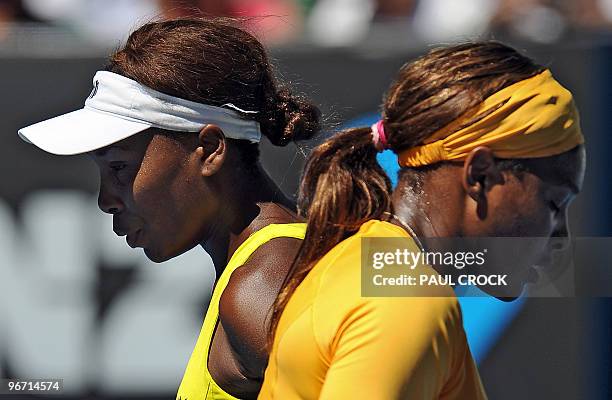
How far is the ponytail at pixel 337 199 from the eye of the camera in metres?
1.31

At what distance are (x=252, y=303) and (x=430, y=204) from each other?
1.17 ft

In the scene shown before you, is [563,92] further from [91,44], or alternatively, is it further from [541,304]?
[91,44]

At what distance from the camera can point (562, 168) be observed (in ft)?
4.28

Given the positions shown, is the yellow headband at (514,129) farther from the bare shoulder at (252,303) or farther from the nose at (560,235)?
the bare shoulder at (252,303)

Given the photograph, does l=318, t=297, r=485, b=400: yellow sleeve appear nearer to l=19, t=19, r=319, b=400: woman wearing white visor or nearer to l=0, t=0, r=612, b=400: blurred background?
l=19, t=19, r=319, b=400: woman wearing white visor

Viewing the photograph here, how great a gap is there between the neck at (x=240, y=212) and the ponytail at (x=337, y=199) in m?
0.36

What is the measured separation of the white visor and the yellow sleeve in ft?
2.05

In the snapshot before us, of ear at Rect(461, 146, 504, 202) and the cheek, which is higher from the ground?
ear at Rect(461, 146, 504, 202)

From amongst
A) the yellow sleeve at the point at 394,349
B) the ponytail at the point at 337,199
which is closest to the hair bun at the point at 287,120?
the ponytail at the point at 337,199

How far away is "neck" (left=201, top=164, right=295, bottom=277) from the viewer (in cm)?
172

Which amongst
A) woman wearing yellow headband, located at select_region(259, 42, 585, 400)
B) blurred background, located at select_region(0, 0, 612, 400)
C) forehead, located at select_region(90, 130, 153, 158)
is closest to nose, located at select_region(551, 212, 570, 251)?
woman wearing yellow headband, located at select_region(259, 42, 585, 400)

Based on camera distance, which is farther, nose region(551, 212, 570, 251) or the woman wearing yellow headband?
nose region(551, 212, 570, 251)

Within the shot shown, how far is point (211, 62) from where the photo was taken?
1675 mm

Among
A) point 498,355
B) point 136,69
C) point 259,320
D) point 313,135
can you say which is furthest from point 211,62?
point 498,355
